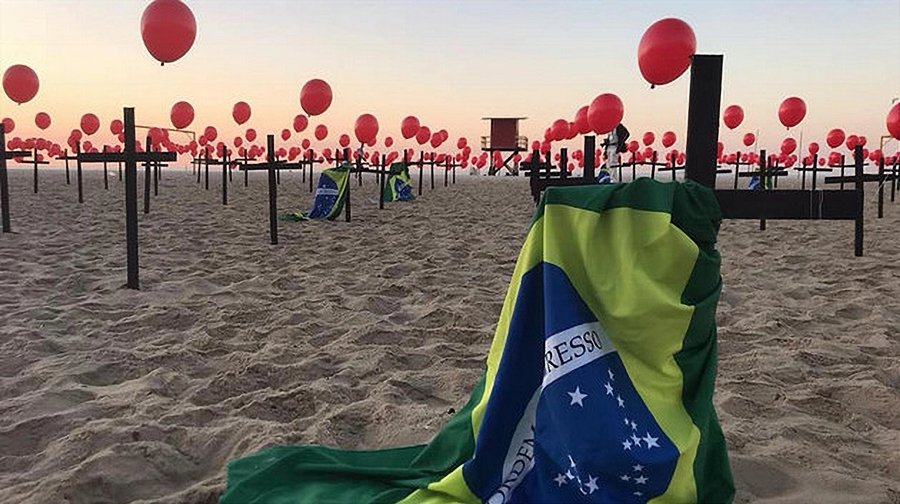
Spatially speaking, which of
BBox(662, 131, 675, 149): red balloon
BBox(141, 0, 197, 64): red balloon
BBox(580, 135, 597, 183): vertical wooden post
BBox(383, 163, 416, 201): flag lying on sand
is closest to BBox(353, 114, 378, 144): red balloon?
BBox(383, 163, 416, 201): flag lying on sand

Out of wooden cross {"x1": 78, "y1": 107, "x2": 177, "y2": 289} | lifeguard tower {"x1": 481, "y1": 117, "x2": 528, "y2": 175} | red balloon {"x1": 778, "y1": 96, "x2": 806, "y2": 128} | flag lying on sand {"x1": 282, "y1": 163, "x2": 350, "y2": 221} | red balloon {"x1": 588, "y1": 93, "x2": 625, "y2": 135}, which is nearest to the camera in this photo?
wooden cross {"x1": 78, "y1": 107, "x2": 177, "y2": 289}

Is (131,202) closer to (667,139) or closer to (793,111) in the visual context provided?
(793,111)

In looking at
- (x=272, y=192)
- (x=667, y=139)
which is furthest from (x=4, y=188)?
(x=667, y=139)

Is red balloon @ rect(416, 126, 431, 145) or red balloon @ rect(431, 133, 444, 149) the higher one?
red balloon @ rect(431, 133, 444, 149)

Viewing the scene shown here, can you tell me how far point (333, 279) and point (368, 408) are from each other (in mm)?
2768

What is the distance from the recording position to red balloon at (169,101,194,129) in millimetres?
14086

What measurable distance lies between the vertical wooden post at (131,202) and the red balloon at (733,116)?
13.1 metres

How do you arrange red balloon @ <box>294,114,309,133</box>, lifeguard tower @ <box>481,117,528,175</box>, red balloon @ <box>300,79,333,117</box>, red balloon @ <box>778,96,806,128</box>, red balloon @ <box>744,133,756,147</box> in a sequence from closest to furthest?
red balloon @ <box>300,79,333,117</box> → red balloon @ <box>778,96,806,128</box> → red balloon @ <box>294,114,309,133</box> → red balloon @ <box>744,133,756,147</box> → lifeguard tower @ <box>481,117,528,175</box>

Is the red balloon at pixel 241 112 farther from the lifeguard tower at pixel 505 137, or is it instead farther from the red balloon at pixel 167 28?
the lifeguard tower at pixel 505 137

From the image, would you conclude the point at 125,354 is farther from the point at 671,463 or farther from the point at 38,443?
the point at 671,463

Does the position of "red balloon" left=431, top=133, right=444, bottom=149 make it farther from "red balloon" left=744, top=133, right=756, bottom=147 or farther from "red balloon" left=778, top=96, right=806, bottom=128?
"red balloon" left=778, top=96, right=806, bottom=128

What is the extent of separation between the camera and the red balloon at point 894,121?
8.35 meters

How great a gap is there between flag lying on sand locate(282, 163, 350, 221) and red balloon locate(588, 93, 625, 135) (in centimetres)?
406

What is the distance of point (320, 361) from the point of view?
313 cm
